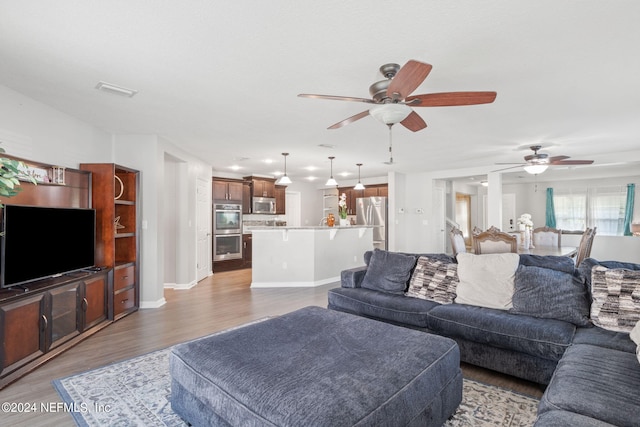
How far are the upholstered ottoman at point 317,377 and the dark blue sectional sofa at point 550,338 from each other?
1.68 ft

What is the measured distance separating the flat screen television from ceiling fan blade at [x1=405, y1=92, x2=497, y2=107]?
3.24 meters

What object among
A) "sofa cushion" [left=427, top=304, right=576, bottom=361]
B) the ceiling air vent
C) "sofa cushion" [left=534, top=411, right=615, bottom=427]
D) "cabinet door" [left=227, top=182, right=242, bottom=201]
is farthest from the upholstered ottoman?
"cabinet door" [left=227, top=182, right=242, bottom=201]

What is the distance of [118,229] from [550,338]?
4712mm

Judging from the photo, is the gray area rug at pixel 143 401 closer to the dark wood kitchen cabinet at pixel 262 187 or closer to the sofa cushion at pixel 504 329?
the sofa cushion at pixel 504 329

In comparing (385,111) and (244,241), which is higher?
(385,111)

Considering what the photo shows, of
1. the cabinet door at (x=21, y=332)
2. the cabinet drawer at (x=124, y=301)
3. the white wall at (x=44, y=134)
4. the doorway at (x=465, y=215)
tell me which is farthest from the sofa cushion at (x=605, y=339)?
the doorway at (x=465, y=215)

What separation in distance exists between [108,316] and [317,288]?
3.10m

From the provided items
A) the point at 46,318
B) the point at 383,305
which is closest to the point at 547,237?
the point at 383,305

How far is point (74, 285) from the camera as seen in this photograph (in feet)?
10.5

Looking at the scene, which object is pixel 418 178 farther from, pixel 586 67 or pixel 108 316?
pixel 108 316

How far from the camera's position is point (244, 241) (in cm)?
807

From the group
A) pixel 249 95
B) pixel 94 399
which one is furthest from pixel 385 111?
pixel 94 399

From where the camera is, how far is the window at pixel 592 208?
8680 millimetres

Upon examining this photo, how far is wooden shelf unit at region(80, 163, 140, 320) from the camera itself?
3.86 meters
